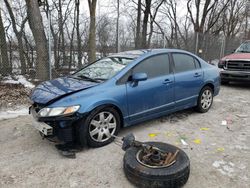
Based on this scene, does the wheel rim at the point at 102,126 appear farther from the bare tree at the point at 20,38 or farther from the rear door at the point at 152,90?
Answer: the bare tree at the point at 20,38

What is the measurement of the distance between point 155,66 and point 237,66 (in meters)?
5.13

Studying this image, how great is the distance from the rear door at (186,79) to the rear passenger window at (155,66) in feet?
0.82

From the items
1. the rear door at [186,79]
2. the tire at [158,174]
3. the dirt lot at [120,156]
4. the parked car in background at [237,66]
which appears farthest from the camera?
the parked car in background at [237,66]

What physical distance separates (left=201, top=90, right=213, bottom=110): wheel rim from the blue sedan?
0.19 ft

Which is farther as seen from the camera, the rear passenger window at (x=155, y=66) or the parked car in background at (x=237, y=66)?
the parked car in background at (x=237, y=66)

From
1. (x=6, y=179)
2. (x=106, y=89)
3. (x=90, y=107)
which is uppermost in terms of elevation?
(x=106, y=89)

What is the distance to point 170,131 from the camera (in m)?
4.25

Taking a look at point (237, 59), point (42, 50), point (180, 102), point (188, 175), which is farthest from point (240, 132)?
point (42, 50)

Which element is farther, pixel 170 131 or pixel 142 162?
pixel 170 131

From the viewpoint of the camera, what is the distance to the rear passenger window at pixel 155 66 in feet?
13.5

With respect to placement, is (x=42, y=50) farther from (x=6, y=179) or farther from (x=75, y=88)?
(x=6, y=179)

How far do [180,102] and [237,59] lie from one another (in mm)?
4634

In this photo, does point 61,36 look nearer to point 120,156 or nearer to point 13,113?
point 13,113

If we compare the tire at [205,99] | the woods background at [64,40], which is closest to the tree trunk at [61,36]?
the woods background at [64,40]
